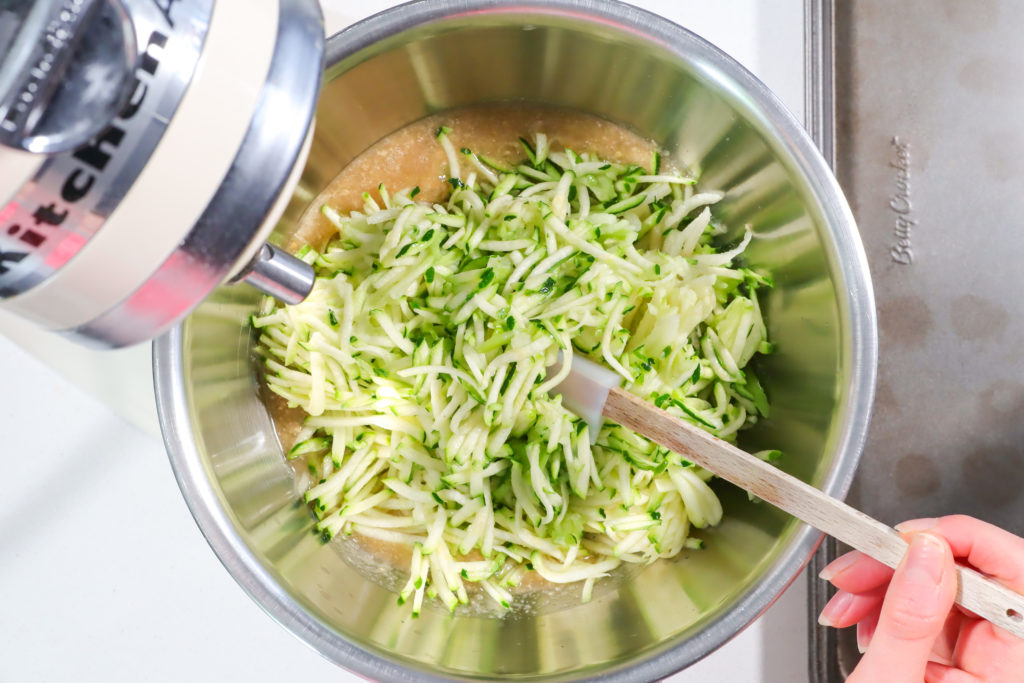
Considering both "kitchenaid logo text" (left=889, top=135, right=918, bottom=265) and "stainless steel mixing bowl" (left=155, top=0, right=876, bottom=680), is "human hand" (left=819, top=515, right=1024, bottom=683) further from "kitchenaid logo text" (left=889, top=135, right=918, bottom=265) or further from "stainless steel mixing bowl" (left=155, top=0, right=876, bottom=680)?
"kitchenaid logo text" (left=889, top=135, right=918, bottom=265)

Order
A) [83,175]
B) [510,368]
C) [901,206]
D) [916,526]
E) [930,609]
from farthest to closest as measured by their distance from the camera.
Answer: [901,206] → [510,368] → [916,526] → [930,609] → [83,175]

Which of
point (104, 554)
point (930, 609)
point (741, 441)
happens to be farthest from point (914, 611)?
point (104, 554)

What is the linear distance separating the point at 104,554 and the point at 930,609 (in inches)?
59.3

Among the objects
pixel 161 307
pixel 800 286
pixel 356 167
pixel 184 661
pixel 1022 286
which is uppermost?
pixel 1022 286

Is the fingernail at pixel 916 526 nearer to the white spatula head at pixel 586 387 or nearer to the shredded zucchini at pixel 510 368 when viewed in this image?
the shredded zucchini at pixel 510 368

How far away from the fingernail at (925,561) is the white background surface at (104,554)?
0.64 metres

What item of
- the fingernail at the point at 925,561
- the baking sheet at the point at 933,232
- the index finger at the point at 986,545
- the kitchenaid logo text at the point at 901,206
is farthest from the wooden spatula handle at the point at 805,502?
the kitchenaid logo text at the point at 901,206

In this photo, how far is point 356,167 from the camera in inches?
55.7

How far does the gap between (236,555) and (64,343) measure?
0.72m

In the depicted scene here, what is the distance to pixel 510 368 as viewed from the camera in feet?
4.13

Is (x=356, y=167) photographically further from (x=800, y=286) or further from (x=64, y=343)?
(x=800, y=286)

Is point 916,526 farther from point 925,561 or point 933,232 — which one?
point 933,232

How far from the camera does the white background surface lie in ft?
4.86

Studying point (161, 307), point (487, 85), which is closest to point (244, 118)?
point (161, 307)
